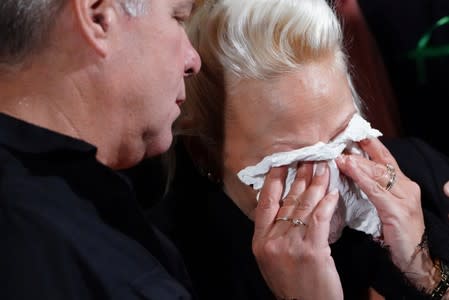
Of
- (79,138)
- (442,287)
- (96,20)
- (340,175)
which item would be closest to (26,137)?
(79,138)


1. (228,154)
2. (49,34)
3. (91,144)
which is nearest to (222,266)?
(228,154)

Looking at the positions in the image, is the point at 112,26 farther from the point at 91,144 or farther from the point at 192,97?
the point at 192,97

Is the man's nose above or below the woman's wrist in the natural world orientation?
above

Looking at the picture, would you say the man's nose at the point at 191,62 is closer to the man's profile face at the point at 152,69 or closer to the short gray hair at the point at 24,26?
the man's profile face at the point at 152,69

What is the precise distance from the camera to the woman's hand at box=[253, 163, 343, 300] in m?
1.49

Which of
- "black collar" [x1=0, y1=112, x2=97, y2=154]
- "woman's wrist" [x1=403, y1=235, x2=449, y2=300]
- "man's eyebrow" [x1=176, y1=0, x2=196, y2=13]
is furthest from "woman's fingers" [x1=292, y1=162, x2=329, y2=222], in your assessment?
"black collar" [x1=0, y1=112, x2=97, y2=154]

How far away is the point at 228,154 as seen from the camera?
5.53ft

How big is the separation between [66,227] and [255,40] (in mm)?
653

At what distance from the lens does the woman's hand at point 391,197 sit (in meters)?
1.58

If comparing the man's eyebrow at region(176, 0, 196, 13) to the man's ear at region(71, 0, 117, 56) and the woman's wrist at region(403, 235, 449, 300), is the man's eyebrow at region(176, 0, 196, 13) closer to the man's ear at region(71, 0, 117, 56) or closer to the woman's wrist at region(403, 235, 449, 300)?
the man's ear at region(71, 0, 117, 56)

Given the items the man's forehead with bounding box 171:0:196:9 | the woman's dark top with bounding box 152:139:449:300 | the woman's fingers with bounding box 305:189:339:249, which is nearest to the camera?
the man's forehead with bounding box 171:0:196:9

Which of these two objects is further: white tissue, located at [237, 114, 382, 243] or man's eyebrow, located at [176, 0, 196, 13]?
white tissue, located at [237, 114, 382, 243]

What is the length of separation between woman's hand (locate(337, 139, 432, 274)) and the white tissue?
3 cm

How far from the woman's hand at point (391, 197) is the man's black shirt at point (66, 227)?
0.49 meters
